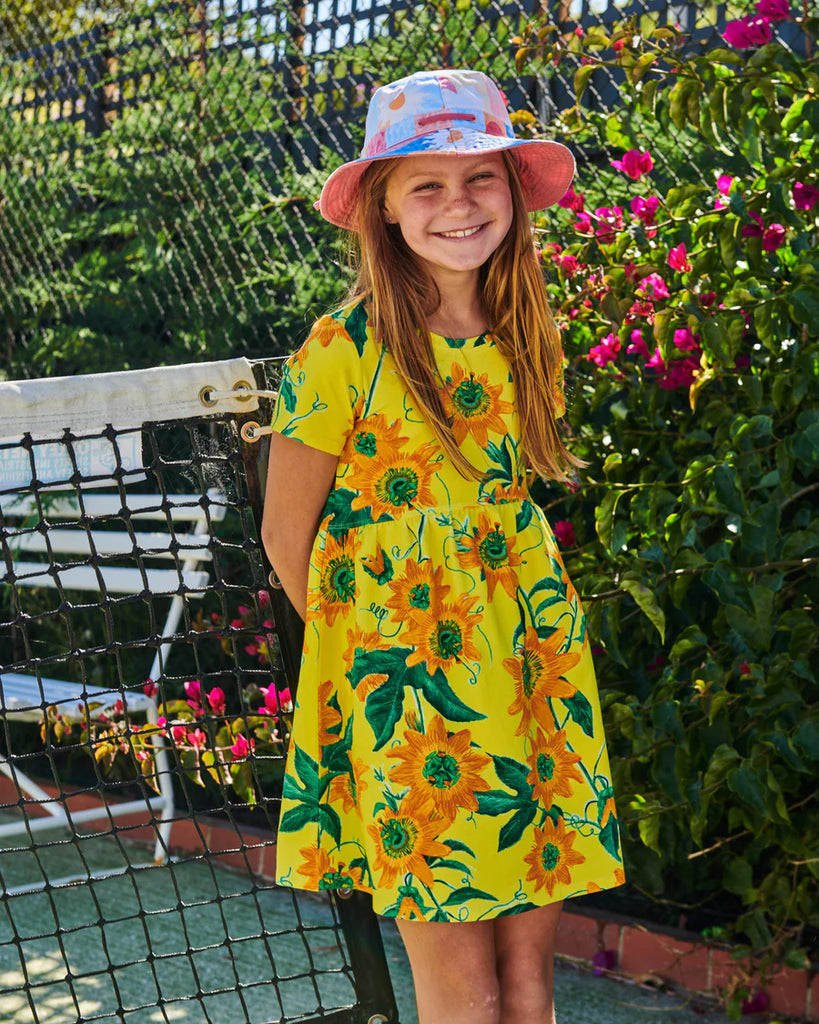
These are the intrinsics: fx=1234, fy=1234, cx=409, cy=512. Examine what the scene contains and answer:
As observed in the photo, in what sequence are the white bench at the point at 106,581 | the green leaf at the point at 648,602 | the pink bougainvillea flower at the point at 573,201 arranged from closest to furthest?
the green leaf at the point at 648,602
the pink bougainvillea flower at the point at 573,201
the white bench at the point at 106,581

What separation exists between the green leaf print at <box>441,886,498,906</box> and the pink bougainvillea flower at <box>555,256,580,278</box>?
1.33m

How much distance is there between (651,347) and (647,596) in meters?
0.60

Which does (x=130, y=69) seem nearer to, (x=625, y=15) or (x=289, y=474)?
(x=625, y=15)

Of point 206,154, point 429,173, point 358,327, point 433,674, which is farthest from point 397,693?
point 206,154

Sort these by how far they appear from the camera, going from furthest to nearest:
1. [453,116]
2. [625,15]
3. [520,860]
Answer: [625,15], [453,116], [520,860]

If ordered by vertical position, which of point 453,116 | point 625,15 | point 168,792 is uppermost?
point 625,15

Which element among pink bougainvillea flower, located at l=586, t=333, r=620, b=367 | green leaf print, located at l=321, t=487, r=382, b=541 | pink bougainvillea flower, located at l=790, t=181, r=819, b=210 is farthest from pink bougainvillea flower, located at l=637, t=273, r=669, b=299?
green leaf print, located at l=321, t=487, r=382, b=541

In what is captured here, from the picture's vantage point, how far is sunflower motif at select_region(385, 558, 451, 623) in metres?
1.74

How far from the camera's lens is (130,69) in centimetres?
477

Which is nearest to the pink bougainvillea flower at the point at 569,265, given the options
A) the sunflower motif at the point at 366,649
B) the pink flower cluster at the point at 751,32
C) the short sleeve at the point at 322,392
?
the pink flower cluster at the point at 751,32

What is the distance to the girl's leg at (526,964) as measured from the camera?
1.78 metres

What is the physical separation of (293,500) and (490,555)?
0.30m

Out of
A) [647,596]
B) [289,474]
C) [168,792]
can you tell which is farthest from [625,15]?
[168,792]

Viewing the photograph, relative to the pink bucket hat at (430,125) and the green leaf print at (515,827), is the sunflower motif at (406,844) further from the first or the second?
the pink bucket hat at (430,125)
